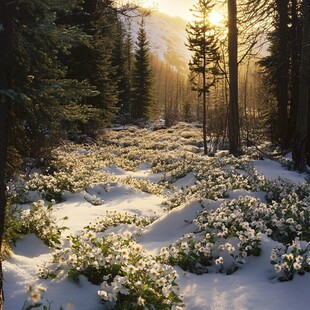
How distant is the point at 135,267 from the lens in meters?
4.05

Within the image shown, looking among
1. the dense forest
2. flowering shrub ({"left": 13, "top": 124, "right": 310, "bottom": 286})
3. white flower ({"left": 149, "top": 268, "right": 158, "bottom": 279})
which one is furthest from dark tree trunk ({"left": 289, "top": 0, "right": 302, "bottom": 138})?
white flower ({"left": 149, "top": 268, "right": 158, "bottom": 279})

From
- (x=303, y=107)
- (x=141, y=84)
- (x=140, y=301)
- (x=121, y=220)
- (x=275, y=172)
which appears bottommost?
(x=121, y=220)

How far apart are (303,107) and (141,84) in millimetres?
35277

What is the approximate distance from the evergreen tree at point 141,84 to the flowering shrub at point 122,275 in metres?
42.5

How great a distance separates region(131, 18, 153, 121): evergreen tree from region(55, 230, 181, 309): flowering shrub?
4250cm

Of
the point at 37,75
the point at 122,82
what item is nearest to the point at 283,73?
the point at 37,75

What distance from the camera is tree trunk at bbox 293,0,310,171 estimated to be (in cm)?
→ 1188

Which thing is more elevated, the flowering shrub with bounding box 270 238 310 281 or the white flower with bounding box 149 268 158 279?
the white flower with bounding box 149 268 158 279

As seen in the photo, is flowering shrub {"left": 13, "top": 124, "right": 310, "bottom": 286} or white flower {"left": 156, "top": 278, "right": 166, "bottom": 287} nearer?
white flower {"left": 156, "top": 278, "right": 166, "bottom": 287}

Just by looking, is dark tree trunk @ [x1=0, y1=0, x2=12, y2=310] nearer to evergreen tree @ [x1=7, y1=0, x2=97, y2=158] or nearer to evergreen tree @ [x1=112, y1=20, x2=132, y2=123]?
evergreen tree @ [x1=7, y1=0, x2=97, y2=158]

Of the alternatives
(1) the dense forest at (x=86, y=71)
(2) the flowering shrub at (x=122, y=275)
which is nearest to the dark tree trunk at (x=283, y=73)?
(1) the dense forest at (x=86, y=71)

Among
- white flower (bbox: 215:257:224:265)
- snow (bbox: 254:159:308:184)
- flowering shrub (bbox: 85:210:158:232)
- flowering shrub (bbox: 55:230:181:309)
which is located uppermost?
flowering shrub (bbox: 55:230:181:309)

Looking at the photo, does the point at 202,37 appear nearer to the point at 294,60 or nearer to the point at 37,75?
the point at 294,60

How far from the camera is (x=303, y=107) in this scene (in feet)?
40.9
